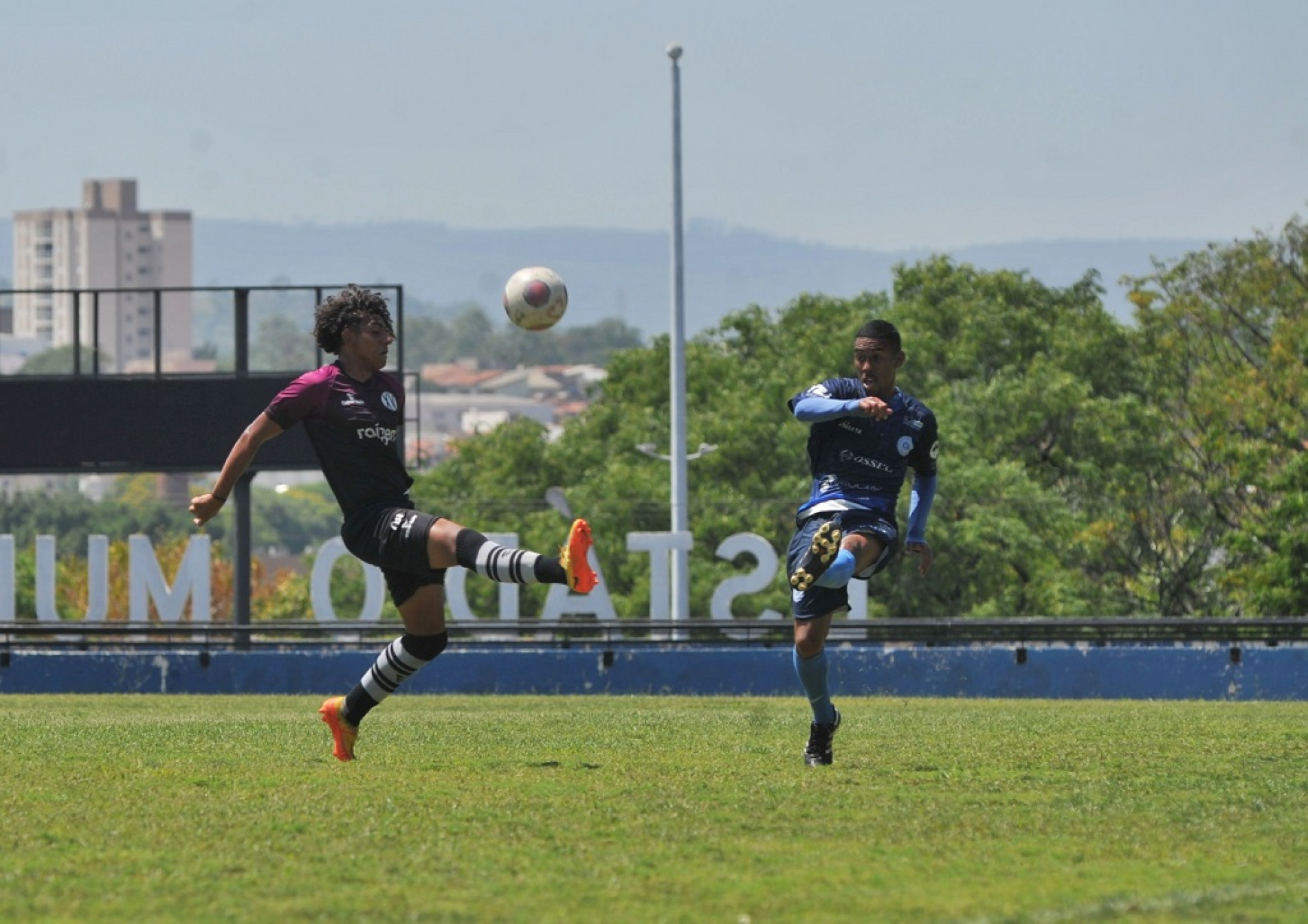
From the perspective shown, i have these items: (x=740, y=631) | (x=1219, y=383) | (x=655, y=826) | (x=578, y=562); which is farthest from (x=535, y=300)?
(x=1219, y=383)

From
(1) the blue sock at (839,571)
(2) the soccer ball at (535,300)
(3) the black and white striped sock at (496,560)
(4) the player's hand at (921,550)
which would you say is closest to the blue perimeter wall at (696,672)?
(2) the soccer ball at (535,300)

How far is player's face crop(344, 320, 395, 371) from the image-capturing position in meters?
10.3

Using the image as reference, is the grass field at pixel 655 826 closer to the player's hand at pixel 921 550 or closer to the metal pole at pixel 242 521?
the player's hand at pixel 921 550

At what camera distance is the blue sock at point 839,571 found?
9.88 metres

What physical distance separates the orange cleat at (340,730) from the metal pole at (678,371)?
1178 inches

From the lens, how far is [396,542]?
9945 mm

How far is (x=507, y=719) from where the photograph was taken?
14195mm

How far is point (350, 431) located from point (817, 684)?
2413 mm

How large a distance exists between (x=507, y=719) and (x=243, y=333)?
739 inches

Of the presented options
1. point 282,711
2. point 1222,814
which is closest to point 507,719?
point 282,711

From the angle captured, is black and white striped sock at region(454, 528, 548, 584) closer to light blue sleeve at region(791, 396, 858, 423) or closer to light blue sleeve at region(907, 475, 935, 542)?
light blue sleeve at region(791, 396, 858, 423)

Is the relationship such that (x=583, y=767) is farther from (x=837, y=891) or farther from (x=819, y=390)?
(x=837, y=891)

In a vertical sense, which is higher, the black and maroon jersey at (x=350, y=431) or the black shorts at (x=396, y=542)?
the black and maroon jersey at (x=350, y=431)

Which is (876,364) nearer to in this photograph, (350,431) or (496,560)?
(496,560)
